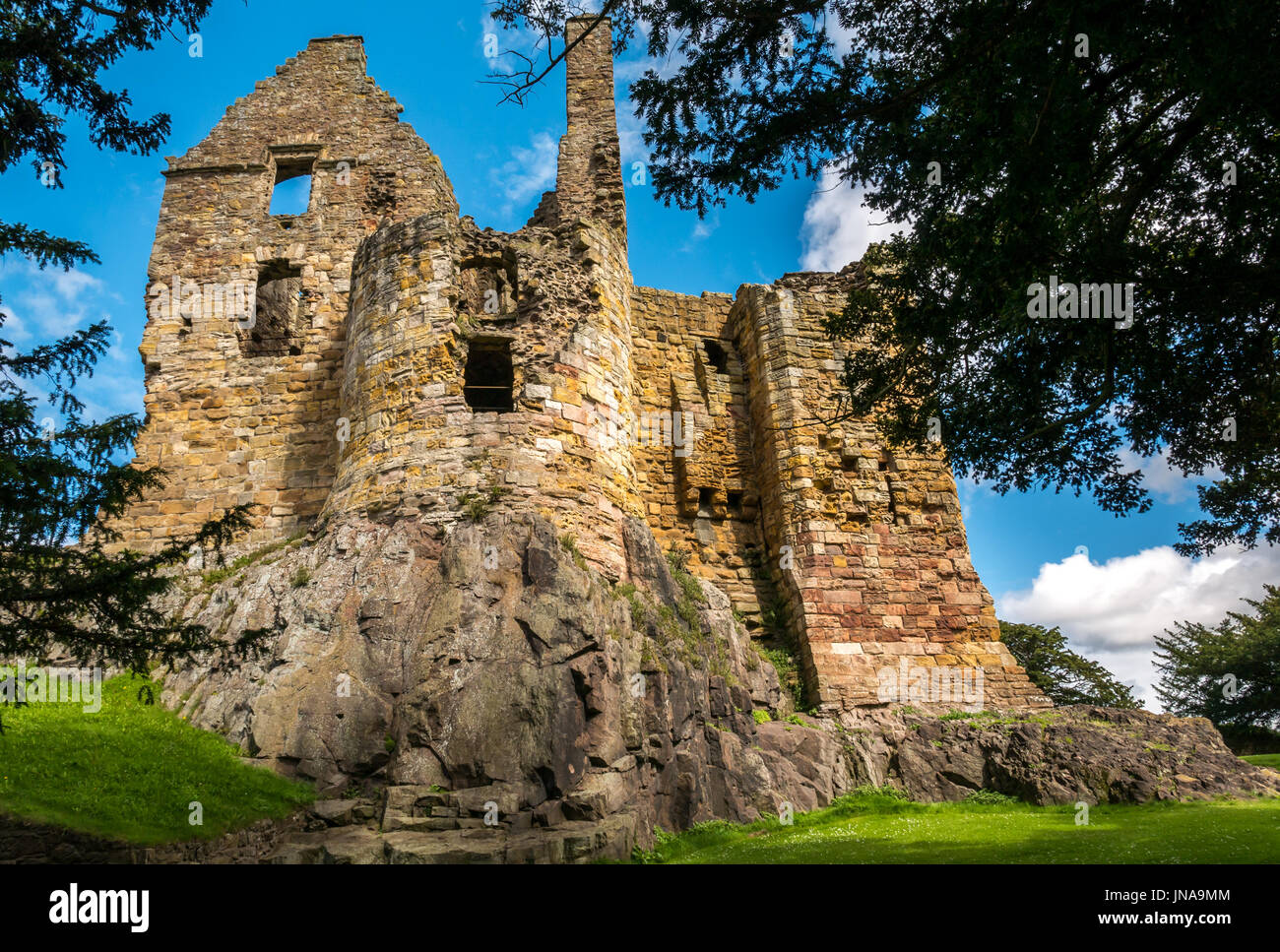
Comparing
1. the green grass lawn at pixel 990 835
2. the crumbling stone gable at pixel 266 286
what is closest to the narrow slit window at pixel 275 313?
the crumbling stone gable at pixel 266 286

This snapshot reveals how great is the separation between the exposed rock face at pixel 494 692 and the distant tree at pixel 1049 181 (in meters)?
4.79

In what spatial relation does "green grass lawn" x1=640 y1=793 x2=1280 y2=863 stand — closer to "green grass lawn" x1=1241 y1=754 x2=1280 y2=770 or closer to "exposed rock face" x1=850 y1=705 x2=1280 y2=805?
"exposed rock face" x1=850 y1=705 x2=1280 y2=805

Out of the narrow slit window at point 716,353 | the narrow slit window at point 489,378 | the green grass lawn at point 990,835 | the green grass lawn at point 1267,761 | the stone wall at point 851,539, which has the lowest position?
the green grass lawn at point 1267,761

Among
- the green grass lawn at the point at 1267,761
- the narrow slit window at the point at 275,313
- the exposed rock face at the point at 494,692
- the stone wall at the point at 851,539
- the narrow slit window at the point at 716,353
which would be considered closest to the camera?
the exposed rock face at the point at 494,692

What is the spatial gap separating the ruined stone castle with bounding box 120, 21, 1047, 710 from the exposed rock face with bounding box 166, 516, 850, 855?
2.88 ft

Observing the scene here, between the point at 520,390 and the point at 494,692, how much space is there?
5070 mm

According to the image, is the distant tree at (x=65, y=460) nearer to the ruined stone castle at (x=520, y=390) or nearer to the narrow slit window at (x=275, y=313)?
the ruined stone castle at (x=520, y=390)

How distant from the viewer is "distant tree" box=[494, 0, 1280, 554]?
6008mm

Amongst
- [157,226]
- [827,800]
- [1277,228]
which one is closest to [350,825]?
[827,800]

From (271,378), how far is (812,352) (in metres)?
11.2

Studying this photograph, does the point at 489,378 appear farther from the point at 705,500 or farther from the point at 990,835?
the point at 990,835

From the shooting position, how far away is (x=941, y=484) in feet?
52.5

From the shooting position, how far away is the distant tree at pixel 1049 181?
6008 mm

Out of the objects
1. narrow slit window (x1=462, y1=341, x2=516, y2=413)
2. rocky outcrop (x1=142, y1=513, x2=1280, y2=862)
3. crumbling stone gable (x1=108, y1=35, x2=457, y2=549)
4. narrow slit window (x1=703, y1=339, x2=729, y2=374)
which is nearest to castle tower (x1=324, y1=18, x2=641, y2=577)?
narrow slit window (x1=462, y1=341, x2=516, y2=413)
